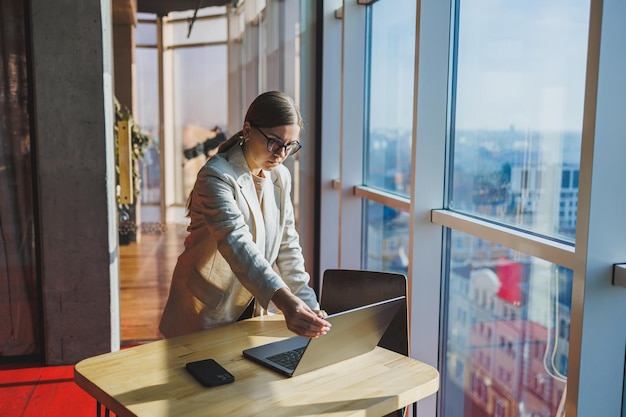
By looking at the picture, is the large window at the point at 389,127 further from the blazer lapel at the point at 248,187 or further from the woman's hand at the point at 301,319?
the woman's hand at the point at 301,319

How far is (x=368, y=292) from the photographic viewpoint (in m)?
2.35

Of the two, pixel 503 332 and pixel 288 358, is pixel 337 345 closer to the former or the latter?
pixel 288 358

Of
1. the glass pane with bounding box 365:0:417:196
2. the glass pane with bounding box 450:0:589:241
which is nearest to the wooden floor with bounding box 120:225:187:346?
the glass pane with bounding box 365:0:417:196

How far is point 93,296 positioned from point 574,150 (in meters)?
3.14

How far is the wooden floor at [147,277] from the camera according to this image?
15.4 feet

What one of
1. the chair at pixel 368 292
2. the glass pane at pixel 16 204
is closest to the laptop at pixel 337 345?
the chair at pixel 368 292

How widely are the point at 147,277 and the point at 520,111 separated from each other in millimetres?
3425

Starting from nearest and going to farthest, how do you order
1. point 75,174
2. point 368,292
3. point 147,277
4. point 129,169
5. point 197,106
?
point 368,292 → point 75,174 → point 129,169 → point 197,106 → point 147,277

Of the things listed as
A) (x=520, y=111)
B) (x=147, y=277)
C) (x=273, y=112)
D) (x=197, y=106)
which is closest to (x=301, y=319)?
(x=273, y=112)

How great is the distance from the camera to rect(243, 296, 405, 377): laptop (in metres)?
1.63

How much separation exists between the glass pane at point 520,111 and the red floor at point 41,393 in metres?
2.38

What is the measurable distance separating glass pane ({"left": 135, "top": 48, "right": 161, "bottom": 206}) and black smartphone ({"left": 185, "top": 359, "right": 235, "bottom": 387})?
10.0ft

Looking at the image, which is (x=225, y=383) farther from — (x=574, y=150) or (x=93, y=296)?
(x=93, y=296)

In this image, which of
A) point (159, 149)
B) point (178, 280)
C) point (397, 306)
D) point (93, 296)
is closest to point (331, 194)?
point (159, 149)
